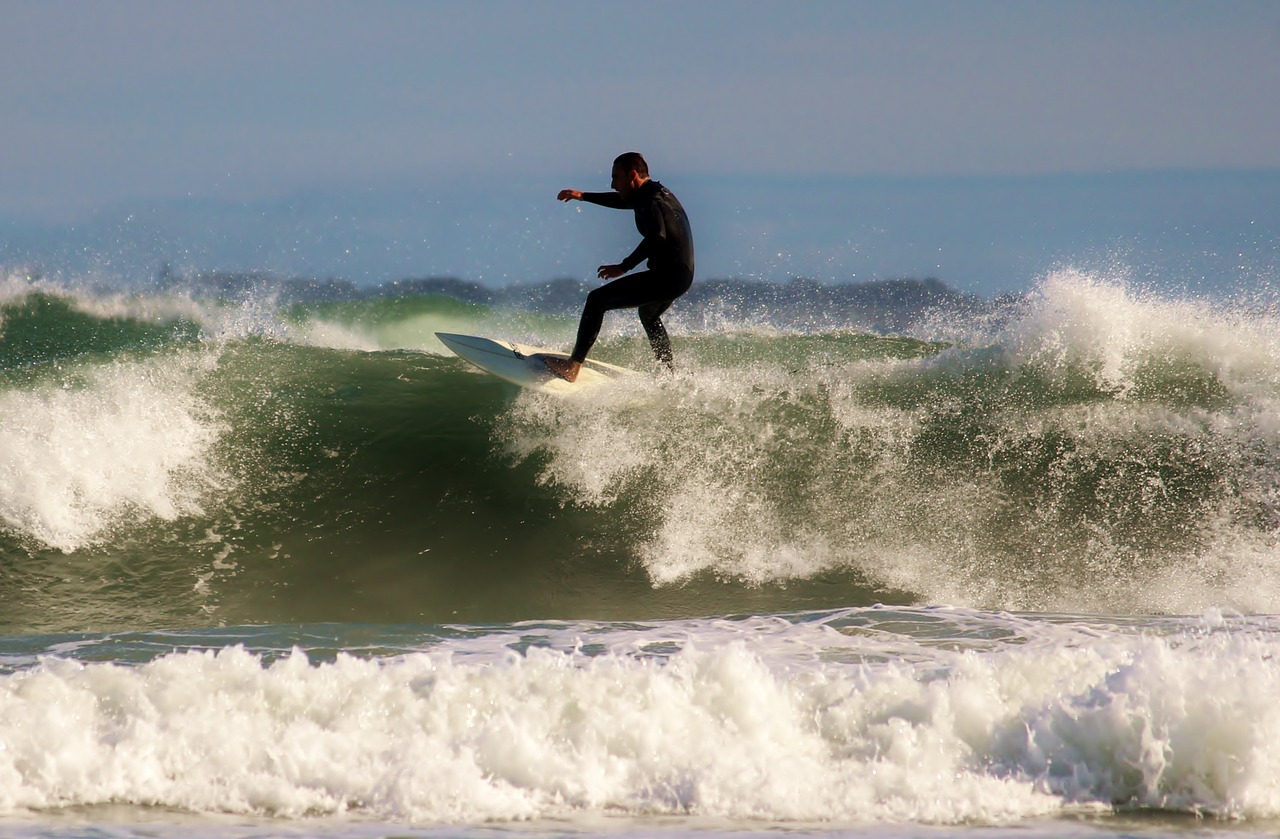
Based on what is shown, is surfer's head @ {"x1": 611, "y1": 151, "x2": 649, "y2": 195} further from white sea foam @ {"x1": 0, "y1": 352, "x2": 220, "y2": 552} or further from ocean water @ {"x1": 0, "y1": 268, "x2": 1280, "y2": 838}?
white sea foam @ {"x1": 0, "y1": 352, "x2": 220, "y2": 552}

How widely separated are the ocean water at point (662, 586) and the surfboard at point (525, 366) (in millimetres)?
158

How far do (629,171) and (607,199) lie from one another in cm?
25

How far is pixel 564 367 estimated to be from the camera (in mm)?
7609

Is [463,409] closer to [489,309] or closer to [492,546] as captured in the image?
[492,546]

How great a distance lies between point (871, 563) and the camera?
22.2 feet

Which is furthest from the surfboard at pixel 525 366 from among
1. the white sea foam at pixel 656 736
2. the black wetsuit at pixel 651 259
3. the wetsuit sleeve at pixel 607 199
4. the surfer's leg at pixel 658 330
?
the white sea foam at pixel 656 736

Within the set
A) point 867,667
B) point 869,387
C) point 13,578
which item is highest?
point 869,387

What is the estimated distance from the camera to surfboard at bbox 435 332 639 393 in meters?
7.66

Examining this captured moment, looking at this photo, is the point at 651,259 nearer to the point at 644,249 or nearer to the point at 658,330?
the point at 644,249

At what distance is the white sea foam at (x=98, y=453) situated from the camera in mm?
6926

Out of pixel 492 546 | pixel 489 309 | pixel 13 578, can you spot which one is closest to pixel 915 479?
pixel 492 546

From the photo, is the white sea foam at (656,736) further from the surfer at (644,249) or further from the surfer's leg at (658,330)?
the surfer's leg at (658,330)

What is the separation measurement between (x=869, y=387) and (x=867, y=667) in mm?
3937

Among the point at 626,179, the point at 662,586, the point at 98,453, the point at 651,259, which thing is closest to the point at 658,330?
the point at 651,259
